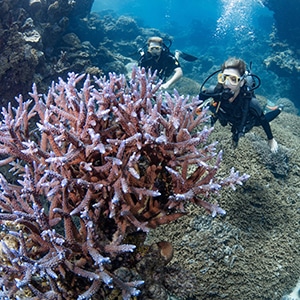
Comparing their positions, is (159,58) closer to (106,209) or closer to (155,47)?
(155,47)

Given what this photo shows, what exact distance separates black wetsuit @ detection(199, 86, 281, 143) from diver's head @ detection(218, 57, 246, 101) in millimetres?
117

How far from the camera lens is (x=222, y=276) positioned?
12.7ft

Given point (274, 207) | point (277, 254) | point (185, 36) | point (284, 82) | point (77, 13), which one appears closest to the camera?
point (277, 254)

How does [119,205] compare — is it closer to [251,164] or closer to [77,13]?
[251,164]

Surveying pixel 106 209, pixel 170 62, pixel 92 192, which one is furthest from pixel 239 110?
pixel 170 62

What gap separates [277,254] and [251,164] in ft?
6.29

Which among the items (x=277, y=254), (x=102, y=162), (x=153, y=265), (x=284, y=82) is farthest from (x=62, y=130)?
(x=284, y=82)

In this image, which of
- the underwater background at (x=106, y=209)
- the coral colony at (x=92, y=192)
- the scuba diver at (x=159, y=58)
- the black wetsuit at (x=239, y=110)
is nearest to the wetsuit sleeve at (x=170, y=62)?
the scuba diver at (x=159, y=58)

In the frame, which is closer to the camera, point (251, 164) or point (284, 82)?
point (251, 164)

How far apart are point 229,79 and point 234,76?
0.10 meters

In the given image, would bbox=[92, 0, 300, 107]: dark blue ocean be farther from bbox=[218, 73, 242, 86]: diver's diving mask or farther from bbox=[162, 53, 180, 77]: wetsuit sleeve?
bbox=[218, 73, 242, 86]: diver's diving mask

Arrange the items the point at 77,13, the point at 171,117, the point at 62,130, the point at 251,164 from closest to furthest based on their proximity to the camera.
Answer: the point at 62,130 → the point at 171,117 → the point at 251,164 → the point at 77,13

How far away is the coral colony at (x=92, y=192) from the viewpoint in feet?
6.68

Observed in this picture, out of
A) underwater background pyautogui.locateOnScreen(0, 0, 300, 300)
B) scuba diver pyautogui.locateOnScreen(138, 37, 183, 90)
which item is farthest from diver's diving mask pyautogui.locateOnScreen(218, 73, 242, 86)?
scuba diver pyautogui.locateOnScreen(138, 37, 183, 90)
